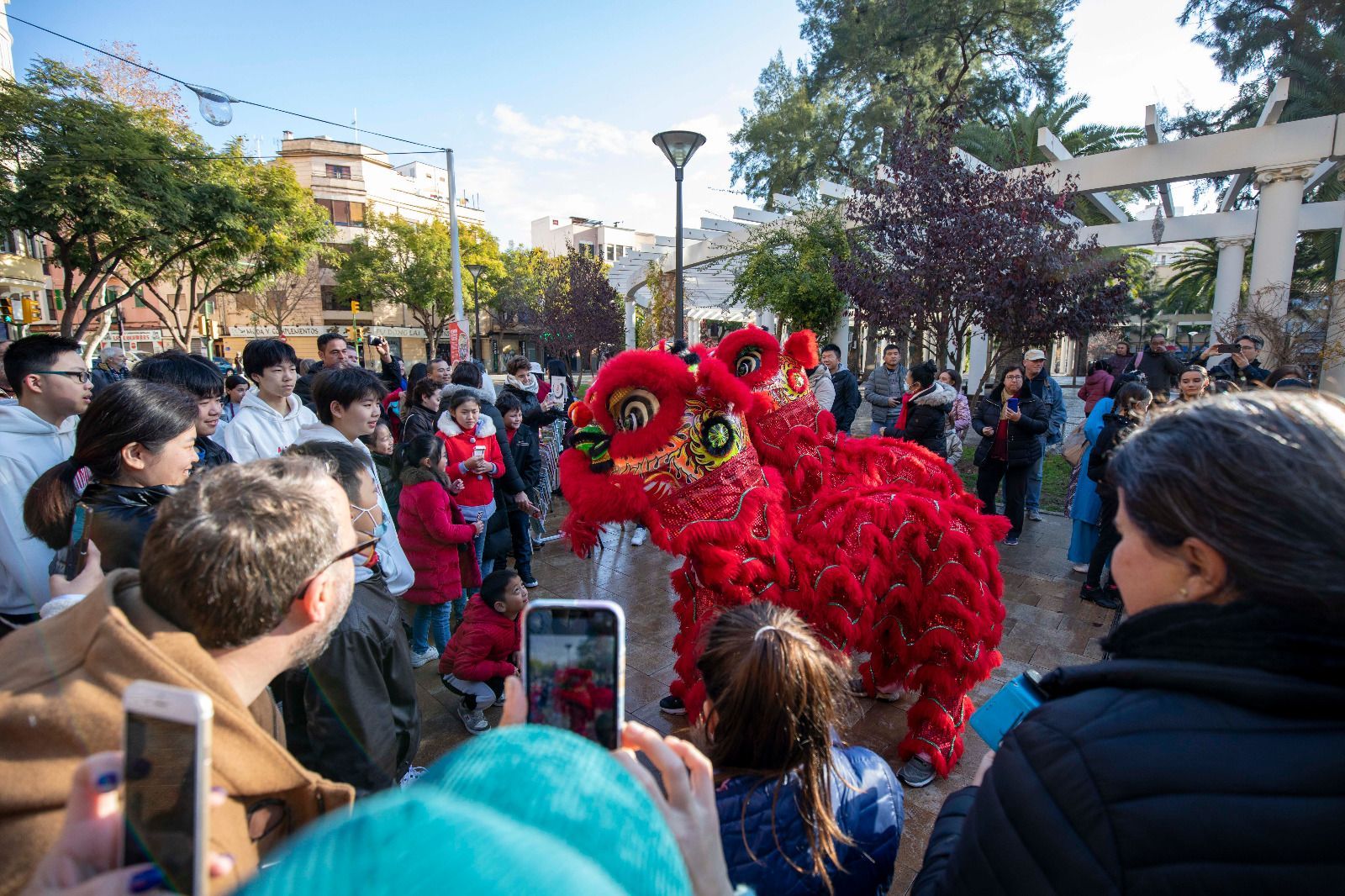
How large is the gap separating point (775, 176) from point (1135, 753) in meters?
25.2

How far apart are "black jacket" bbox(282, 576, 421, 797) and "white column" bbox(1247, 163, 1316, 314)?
1230cm

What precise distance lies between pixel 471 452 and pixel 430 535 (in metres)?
0.79

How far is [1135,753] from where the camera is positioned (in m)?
0.83

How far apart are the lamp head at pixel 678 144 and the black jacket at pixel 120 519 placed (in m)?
7.15

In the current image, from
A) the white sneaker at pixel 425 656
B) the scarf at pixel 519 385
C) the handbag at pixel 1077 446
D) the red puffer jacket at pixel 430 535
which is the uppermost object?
the scarf at pixel 519 385

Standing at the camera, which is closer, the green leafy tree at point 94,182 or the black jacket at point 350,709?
the black jacket at point 350,709

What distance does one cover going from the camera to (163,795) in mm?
672

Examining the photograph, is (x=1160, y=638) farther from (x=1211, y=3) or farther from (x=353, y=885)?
(x=1211, y=3)

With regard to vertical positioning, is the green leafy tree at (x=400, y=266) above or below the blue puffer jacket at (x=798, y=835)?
above

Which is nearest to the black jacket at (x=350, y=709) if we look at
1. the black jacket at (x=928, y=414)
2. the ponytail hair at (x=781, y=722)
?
the ponytail hair at (x=781, y=722)

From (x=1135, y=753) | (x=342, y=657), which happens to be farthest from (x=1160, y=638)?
(x=342, y=657)

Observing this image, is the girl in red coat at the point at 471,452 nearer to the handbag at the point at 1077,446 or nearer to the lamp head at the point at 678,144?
the handbag at the point at 1077,446

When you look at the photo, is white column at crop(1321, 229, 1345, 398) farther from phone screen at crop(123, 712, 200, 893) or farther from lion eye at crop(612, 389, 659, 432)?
phone screen at crop(123, 712, 200, 893)

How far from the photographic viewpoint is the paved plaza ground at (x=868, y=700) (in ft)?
9.97
